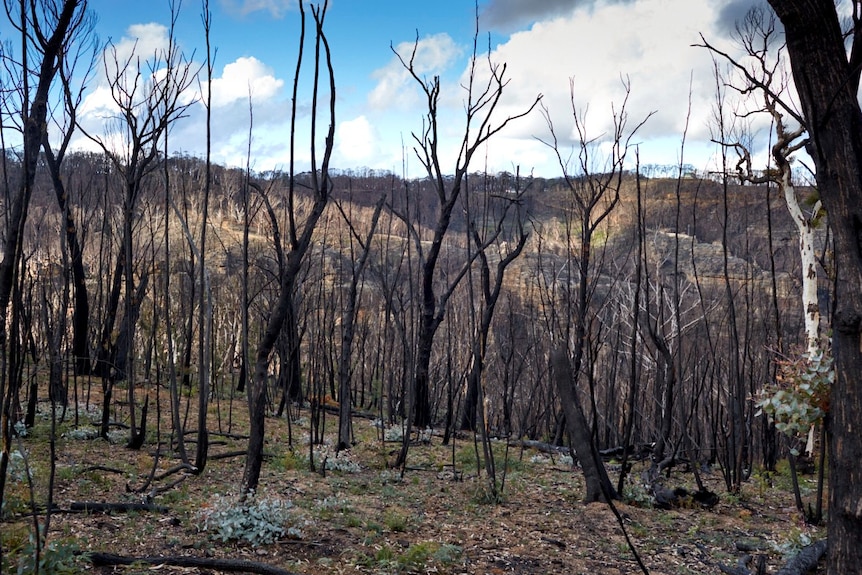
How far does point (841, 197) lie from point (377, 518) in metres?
4.86

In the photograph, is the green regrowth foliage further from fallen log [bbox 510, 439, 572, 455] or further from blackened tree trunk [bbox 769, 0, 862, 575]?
fallen log [bbox 510, 439, 572, 455]

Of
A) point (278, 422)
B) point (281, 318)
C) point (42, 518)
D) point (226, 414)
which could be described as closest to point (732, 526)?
point (281, 318)

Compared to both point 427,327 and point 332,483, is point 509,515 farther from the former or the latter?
point 427,327

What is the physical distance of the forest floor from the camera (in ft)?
15.7

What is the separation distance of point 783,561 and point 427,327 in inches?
296

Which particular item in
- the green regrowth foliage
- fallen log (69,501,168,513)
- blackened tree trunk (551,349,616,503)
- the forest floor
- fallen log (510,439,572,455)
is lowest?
fallen log (510,439,572,455)

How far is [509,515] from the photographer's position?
684 centimetres

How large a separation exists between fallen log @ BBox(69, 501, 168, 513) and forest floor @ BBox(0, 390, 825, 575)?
0.12 feet

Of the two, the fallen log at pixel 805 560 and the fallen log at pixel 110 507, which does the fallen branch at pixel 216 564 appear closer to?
the fallen log at pixel 110 507

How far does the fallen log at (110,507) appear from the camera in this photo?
524cm

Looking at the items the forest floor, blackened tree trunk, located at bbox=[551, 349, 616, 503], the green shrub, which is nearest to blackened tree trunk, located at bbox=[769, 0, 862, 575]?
the forest floor

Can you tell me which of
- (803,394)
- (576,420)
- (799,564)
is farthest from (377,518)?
(803,394)

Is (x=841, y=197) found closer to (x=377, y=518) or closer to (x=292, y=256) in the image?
(x=292, y=256)

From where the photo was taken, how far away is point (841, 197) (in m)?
3.00
